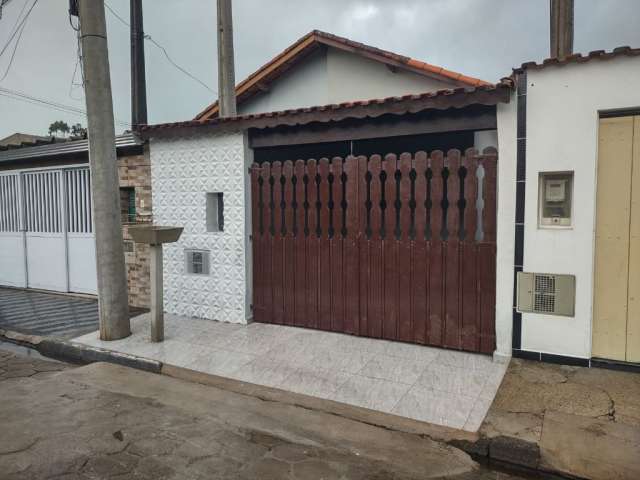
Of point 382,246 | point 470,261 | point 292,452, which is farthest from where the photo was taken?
point 382,246

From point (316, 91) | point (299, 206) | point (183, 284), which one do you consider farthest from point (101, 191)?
point (316, 91)

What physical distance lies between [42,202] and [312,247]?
6506 millimetres

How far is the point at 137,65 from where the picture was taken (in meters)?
9.53

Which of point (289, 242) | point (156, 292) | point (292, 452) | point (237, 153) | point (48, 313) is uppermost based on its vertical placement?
point (237, 153)

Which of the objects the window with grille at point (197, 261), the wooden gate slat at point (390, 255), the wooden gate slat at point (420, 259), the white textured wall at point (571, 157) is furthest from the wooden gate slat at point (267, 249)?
the white textured wall at point (571, 157)

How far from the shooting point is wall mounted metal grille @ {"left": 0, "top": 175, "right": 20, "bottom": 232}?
934 centimetres

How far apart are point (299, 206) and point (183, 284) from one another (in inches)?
91.2

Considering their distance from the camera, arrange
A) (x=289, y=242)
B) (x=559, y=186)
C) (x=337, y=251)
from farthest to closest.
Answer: (x=289, y=242), (x=337, y=251), (x=559, y=186)

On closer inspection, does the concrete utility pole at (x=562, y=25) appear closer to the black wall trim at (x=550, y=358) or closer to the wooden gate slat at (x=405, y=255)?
the wooden gate slat at (x=405, y=255)

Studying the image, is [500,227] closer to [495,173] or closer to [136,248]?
[495,173]

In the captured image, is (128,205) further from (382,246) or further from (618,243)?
(618,243)

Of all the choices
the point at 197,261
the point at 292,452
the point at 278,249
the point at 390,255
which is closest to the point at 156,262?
the point at 197,261

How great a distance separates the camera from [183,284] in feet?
22.1

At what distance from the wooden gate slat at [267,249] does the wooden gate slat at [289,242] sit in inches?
9.2
